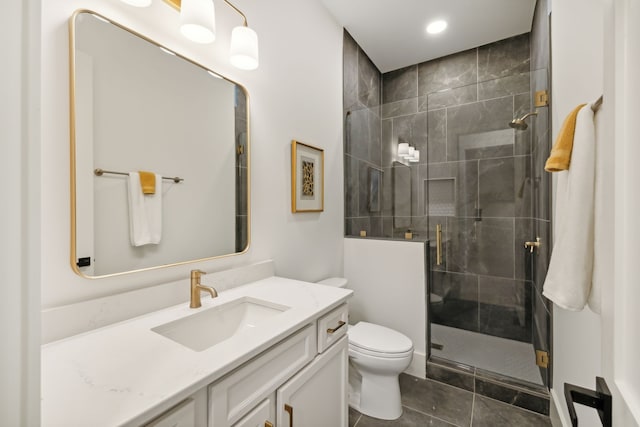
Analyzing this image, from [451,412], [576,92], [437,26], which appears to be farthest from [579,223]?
[437,26]

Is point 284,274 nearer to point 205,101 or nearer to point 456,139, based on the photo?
point 205,101

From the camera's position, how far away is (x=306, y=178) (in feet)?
6.59

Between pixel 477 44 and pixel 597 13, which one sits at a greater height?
pixel 477 44

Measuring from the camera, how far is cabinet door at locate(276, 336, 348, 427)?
3.20 ft

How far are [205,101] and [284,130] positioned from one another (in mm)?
571

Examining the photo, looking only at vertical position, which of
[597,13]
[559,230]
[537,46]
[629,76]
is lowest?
[559,230]

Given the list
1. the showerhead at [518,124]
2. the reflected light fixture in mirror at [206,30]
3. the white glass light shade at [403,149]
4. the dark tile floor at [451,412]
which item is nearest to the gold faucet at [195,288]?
the reflected light fixture in mirror at [206,30]

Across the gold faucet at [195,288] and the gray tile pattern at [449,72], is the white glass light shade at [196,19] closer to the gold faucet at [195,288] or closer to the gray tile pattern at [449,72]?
the gold faucet at [195,288]

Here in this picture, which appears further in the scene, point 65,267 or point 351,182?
point 351,182

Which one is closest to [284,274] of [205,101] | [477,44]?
[205,101]

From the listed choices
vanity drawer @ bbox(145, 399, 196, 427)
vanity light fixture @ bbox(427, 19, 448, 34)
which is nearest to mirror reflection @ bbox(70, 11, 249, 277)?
vanity drawer @ bbox(145, 399, 196, 427)

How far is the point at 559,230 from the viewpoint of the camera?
0.86 meters

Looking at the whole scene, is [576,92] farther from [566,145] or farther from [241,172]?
[241,172]

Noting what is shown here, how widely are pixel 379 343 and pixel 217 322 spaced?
99 centimetres
